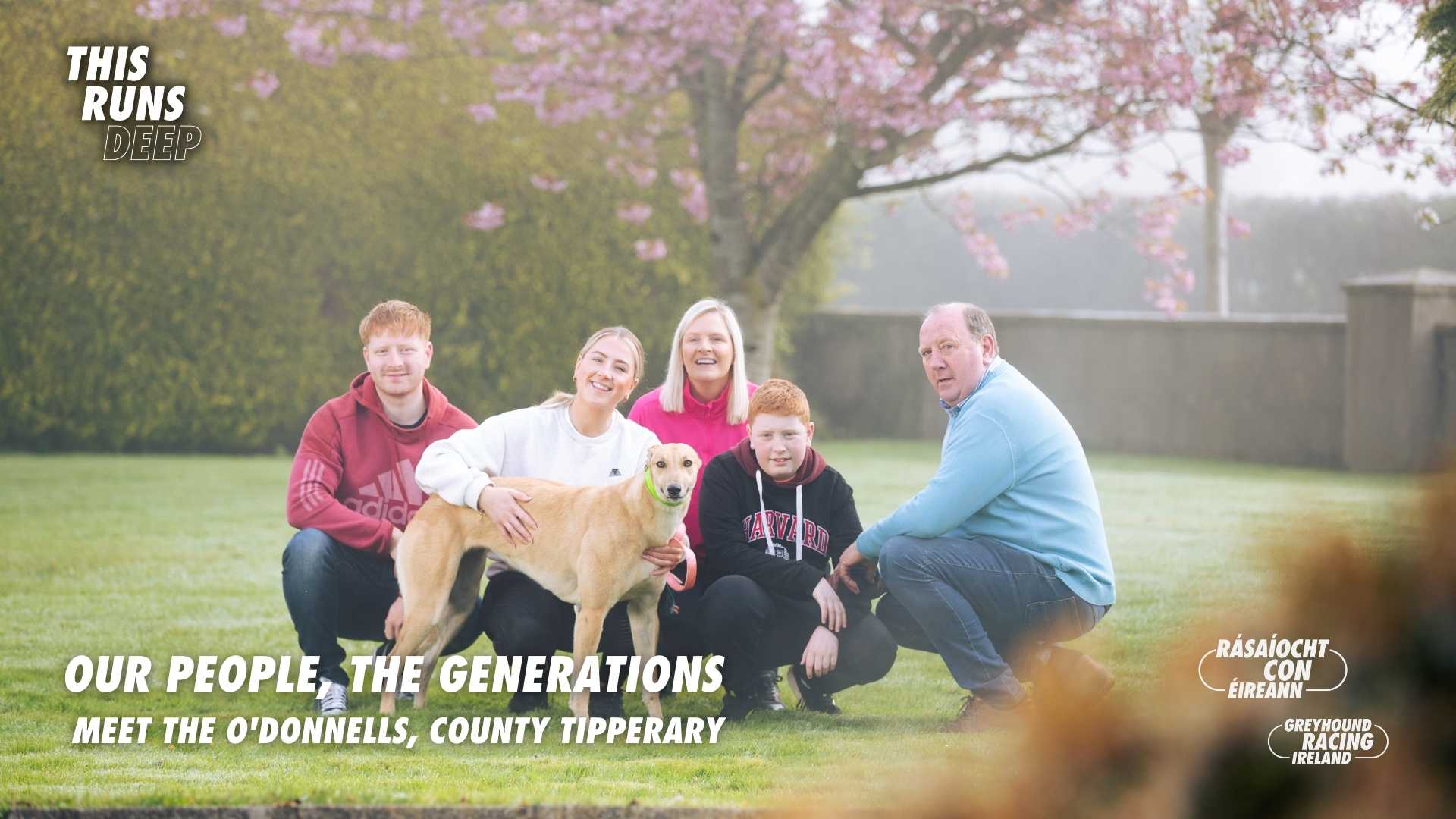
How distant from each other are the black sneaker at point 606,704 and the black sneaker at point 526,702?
11.7 inches

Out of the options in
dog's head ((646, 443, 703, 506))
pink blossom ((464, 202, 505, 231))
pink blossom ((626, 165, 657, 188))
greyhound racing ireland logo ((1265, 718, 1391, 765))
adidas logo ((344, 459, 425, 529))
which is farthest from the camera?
pink blossom ((626, 165, 657, 188))

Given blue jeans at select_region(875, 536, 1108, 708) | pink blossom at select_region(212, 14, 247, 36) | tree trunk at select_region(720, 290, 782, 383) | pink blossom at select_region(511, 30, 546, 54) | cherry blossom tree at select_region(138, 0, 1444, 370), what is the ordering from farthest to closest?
1. tree trunk at select_region(720, 290, 782, 383)
2. pink blossom at select_region(212, 14, 247, 36)
3. pink blossom at select_region(511, 30, 546, 54)
4. cherry blossom tree at select_region(138, 0, 1444, 370)
5. blue jeans at select_region(875, 536, 1108, 708)

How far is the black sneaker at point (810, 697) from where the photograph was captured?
16.5 ft

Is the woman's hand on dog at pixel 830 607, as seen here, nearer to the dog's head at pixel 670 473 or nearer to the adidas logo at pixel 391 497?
the dog's head at pixel 670 473

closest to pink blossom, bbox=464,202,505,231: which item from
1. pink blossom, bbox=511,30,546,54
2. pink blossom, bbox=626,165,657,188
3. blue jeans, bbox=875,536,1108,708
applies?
pink blossom, bbox=626,165,657,188

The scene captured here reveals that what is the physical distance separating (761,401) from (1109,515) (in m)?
6.62

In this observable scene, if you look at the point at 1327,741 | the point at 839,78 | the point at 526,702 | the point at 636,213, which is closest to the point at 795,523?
the point at 526,702

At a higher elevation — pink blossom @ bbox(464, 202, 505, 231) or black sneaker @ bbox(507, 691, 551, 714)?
pink blossom @ bbox(464, 202, 505, 231)

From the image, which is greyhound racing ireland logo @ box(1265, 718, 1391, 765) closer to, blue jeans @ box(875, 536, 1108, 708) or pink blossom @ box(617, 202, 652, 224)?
blue jeans @ box(875, 536, 1108, 708)

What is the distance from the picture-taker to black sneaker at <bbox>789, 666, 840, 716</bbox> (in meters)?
5.02

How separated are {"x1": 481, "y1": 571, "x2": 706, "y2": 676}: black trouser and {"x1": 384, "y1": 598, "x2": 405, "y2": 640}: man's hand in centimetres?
32

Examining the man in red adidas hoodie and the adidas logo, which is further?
the adidas logo

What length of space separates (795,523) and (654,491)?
2.30ft

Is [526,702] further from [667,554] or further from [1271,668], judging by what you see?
[1271,668]
